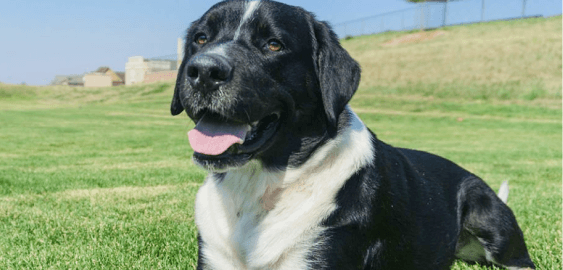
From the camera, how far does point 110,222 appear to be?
16.4 ft

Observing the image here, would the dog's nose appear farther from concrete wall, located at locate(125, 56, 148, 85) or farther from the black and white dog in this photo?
concrete wall, located at locate(125, 56, 148, 85)

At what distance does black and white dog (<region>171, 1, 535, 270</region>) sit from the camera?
2.62m

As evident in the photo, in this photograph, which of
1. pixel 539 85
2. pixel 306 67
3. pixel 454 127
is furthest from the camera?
pixel 539 85

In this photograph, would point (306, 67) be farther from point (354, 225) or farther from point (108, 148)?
point (108, 148)

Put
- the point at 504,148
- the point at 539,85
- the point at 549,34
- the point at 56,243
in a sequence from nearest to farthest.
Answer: the point at 56,243 → the point at 504,148 → the point at 539,85 → the point at 549,34

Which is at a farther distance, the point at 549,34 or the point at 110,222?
the point at 549,34

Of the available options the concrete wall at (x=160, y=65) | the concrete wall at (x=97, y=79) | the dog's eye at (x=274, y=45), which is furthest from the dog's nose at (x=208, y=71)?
the concrete wall at (x=97, y=79)

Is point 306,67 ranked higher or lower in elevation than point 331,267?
higher

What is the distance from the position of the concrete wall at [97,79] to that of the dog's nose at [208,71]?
112022mm

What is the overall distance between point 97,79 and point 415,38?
76.8 meters

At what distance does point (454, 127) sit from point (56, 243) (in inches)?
854

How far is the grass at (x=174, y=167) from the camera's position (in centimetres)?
423

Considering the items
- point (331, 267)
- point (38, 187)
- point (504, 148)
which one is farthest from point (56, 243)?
point (504, 148)

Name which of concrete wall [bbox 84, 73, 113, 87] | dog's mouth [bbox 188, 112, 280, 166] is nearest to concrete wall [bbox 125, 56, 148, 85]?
concrete wall [bbox 84, 73, 113, 87]
